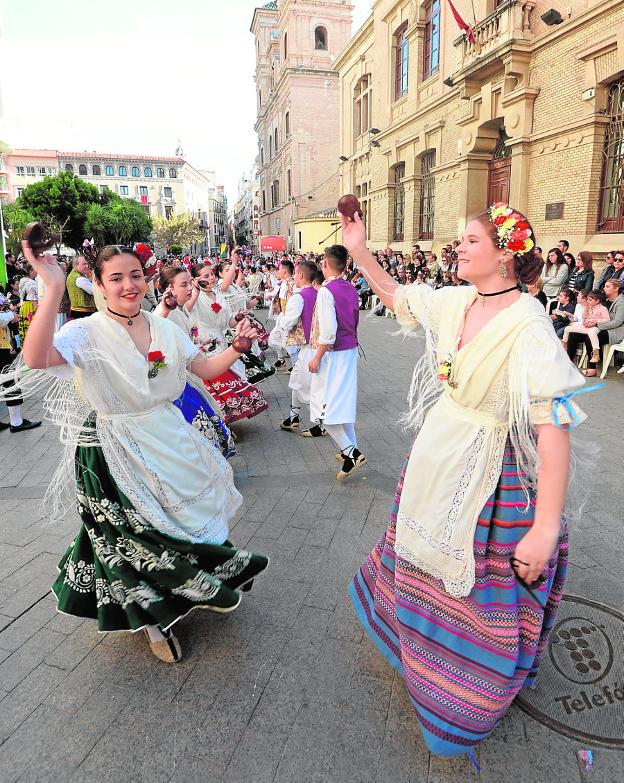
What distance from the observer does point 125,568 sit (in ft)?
7.94

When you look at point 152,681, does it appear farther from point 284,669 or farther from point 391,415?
point 391,415

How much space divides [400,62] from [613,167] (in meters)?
13.1

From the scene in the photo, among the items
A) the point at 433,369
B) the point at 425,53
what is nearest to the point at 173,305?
the point at 433,369

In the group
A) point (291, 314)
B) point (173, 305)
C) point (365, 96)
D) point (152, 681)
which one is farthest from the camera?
point (365, 96)

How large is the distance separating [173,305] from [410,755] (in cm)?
288

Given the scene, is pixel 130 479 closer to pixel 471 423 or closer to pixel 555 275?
pixel 471 423

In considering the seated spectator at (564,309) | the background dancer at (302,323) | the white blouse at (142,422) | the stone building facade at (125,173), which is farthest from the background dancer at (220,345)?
the stone building facade at (125,173)

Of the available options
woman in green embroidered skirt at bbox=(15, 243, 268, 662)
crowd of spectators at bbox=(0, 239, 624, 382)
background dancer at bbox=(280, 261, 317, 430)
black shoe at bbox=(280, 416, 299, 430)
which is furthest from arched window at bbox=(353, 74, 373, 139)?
woman in green embroidered skirt at bbox=(15, 243, 268, 662)

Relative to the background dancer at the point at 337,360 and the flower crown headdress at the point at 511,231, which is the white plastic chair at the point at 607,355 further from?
the flower crown headdress at the point at 511,231

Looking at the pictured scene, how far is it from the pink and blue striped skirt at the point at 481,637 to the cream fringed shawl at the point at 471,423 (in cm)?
6

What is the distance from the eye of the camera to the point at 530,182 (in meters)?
13.0


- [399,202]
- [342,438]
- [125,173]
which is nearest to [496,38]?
[399,202]

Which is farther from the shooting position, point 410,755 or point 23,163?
point 23,163

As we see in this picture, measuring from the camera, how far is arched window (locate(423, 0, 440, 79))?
698 inches
